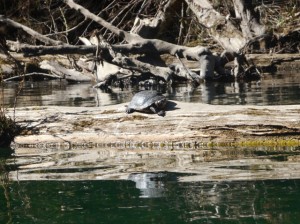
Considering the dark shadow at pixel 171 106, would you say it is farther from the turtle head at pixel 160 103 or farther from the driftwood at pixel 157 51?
the driftwood at pixel 157 51

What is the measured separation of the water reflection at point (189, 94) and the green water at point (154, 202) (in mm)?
3942

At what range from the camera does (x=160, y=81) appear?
1230 cm

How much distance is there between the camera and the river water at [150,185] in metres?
3.80

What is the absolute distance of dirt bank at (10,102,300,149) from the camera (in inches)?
227

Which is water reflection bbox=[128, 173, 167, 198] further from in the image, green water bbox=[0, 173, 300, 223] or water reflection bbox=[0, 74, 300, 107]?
water reflection bbox=[0, 74, 300, 107]

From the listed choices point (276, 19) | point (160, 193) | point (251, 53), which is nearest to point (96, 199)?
point (160, 193)

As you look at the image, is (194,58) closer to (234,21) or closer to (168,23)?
(234,21)

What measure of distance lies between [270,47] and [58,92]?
5.11 m

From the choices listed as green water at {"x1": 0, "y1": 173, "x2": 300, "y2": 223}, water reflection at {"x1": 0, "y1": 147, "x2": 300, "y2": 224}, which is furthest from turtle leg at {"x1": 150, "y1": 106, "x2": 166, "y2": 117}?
green water at {"x1": 0, "y1": 173, "x2": 300, "y2": 223}

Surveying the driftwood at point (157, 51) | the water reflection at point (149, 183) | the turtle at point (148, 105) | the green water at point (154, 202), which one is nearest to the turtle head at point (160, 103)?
the turtle at point (148, 105)

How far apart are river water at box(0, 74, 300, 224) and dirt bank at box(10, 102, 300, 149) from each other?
0.39 ft

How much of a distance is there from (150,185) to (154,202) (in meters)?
0.47

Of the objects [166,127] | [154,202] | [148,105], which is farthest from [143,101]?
[154,202]

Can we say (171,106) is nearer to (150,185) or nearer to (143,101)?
(143,101)
